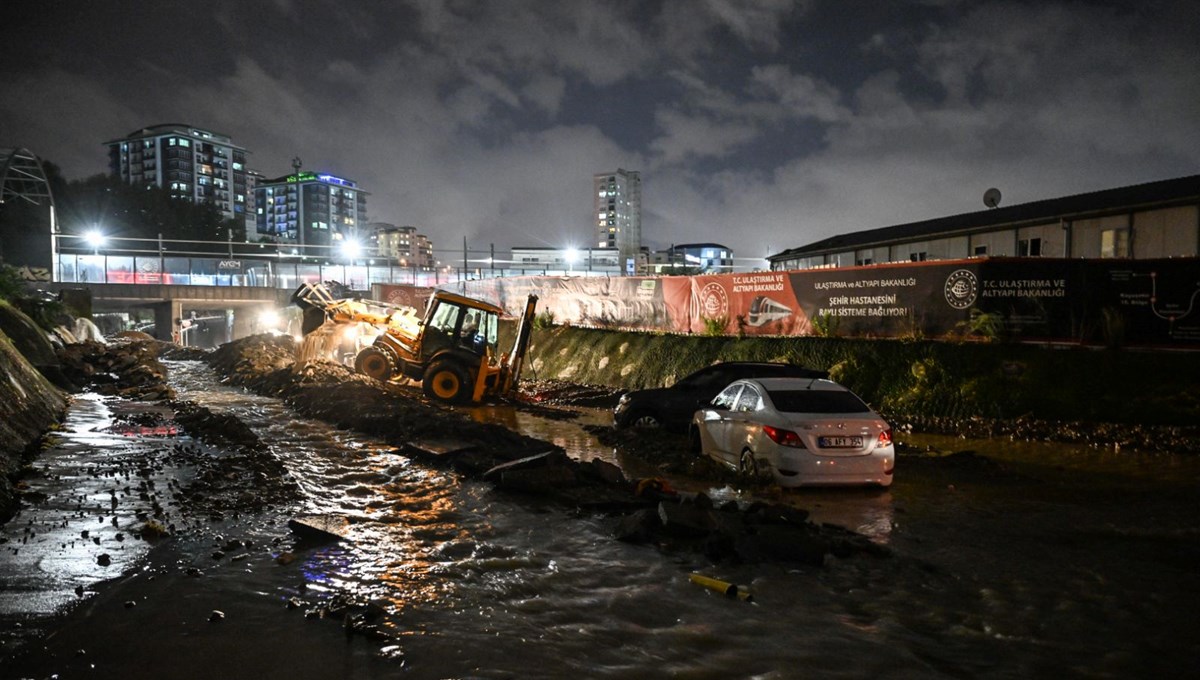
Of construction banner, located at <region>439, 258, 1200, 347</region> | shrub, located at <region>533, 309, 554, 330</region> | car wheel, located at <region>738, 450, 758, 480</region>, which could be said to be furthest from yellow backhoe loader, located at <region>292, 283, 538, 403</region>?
car wheel, located at <region>738, 450, 758, 480</region>

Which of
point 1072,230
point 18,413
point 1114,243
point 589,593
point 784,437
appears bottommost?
point 589,593

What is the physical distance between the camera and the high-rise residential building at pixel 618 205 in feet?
566

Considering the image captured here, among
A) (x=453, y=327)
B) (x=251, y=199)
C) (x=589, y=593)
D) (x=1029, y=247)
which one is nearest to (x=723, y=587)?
(x=589, y=593)

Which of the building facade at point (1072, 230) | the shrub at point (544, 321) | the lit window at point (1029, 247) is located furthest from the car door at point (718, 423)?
the lit window at point (1029, 247)

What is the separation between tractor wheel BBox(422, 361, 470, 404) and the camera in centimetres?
1912

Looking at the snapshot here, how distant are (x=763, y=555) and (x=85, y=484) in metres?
8.27

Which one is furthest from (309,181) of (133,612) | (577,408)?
(133,612)

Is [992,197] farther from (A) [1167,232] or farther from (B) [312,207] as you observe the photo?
(B) [312,207]

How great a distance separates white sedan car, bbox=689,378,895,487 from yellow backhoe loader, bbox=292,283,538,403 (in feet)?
34.6

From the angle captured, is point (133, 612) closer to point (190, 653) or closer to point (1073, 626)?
point (190, 653)

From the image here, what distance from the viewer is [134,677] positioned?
14.4 ft

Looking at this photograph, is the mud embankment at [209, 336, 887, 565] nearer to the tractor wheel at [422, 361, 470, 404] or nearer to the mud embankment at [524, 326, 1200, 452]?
the tractor wheel at [422, 361, 470, 404]

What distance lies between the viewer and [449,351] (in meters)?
19.3

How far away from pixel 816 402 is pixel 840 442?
0.71 metres
